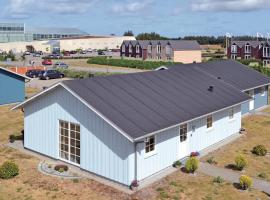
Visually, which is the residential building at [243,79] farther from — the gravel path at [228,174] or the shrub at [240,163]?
the gravel path at [228,174]

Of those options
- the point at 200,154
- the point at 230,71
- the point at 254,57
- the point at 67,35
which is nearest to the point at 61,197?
the point at 200,154

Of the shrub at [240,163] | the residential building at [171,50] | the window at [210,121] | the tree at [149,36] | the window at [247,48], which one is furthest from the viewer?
the tree at [149,36]

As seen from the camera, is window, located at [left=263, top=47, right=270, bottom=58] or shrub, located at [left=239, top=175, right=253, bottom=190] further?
window, located at [left=263, top=47, right=270, bottom=58]

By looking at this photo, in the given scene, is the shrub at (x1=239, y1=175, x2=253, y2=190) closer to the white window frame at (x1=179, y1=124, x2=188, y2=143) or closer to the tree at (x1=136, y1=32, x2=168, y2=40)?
the white window frame at (x1=179, y1=124, x2=188, y2=143)

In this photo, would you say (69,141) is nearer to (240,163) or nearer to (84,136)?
(84,136)

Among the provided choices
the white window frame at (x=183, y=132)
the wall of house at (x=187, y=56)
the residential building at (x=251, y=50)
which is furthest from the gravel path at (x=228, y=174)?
the wall of house at (x=187, y=56)

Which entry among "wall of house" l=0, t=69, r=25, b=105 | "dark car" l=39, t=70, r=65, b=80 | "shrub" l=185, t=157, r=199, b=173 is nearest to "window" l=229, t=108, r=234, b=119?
"shrub" l=185, t=157, r=199, b=173

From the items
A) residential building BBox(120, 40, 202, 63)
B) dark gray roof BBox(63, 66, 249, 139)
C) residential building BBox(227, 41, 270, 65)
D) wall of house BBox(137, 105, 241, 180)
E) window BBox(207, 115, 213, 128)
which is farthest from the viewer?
residential building BBox(120, 40, 202, 63)
